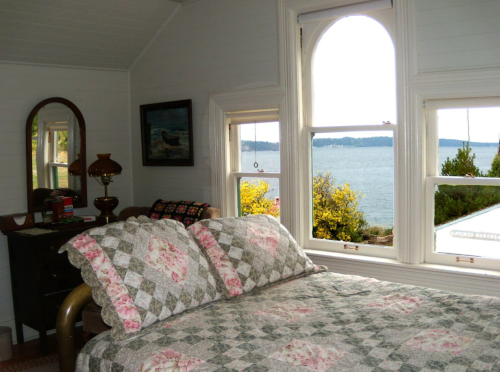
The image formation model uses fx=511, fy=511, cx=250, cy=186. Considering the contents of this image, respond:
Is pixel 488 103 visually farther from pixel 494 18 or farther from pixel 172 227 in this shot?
pixel 172 227

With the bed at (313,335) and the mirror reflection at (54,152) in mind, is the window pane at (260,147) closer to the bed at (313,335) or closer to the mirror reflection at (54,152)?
the mirror reflection at (54,152)

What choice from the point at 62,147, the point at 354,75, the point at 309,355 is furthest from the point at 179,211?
the point at 309,355

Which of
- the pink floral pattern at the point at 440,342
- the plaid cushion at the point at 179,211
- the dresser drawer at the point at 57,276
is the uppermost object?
the plaid cushion at the point at 179,211

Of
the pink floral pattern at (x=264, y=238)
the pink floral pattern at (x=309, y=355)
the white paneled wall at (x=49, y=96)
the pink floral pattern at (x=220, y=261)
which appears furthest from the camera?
the white paneled wall at (x=49, y=96)

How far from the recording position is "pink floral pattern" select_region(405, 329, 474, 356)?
1.93 metres

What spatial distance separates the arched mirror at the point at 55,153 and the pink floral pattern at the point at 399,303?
2984 mm

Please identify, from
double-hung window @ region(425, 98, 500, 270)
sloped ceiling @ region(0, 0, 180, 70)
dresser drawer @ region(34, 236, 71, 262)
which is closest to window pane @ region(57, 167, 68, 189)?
dresser drawer @ region(34, 236, 71, 262)

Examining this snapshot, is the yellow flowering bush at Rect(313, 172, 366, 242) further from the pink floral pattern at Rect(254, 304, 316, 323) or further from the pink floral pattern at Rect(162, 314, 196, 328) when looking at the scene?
the pink floral pattern at Rect(162, 314, 196, 328)

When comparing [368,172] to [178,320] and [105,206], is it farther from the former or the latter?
[105,206]

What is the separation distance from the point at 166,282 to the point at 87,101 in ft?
9.27

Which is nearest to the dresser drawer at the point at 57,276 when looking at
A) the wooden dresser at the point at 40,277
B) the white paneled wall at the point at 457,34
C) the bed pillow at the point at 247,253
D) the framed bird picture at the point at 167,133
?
the wooden dresser at the point at 40,277

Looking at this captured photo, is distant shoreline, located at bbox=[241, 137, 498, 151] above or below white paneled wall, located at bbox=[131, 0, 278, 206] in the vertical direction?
below

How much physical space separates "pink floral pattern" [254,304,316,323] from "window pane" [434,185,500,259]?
142 cm

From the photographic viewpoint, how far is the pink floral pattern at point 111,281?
2.20 m
